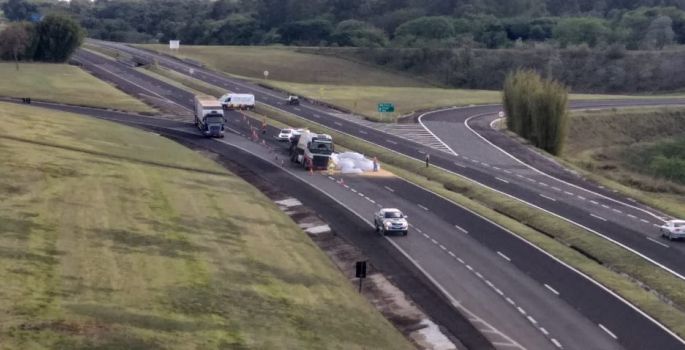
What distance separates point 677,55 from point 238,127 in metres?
88.0

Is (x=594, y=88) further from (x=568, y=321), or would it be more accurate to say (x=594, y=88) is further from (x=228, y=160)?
(x=568, y=321)

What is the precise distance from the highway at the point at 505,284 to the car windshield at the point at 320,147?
25.3 ft

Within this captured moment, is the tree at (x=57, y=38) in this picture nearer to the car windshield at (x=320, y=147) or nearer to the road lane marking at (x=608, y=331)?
the car windshield at (x=320, y=147)

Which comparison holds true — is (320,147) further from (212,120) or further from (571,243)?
(571,243)

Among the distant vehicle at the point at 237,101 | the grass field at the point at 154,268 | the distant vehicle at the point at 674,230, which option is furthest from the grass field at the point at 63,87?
the distant vehicle at the point at 674,230

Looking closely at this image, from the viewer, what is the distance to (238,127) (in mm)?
96000

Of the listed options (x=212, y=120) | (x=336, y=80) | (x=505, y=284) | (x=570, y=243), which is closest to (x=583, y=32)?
(x=336, y=80)

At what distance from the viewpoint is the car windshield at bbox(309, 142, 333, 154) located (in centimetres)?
7156

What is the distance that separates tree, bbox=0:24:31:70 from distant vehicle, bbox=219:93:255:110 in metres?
47.3

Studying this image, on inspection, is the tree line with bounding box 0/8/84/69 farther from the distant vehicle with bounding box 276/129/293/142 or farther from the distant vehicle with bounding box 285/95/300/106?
the distant vehicle with bounding box 276/129/293/142

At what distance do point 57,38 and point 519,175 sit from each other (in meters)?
93.5

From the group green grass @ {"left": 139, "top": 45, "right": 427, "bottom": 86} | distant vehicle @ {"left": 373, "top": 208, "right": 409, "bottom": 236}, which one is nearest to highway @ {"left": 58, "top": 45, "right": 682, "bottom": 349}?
distant vehicle @ {"left": 373, "top": 208, "right": 409, "bottom": 236}

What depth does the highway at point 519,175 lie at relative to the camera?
54.0 meters

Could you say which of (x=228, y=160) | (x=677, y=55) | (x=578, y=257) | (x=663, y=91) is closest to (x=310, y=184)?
(x=228, y=160)
